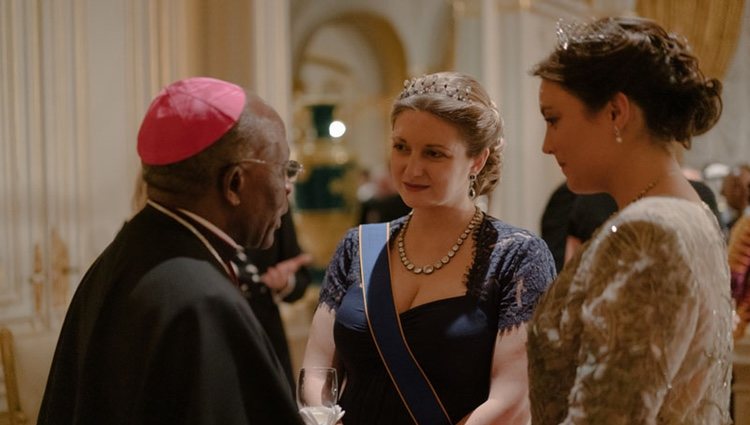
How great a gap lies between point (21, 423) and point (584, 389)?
5.81 feet

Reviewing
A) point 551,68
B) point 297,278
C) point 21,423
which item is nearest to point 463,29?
point 297,278

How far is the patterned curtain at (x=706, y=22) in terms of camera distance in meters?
7.04

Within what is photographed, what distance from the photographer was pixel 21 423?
264cm

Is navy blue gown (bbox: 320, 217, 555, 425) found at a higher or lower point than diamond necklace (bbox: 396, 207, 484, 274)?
lower

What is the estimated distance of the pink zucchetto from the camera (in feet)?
4.86

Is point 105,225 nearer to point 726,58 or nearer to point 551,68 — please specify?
point 551,68

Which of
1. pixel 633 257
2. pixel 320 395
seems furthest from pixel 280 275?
pixel 633 257

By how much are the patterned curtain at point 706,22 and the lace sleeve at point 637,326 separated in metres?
5.88

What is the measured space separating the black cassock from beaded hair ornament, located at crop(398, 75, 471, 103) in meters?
0.86

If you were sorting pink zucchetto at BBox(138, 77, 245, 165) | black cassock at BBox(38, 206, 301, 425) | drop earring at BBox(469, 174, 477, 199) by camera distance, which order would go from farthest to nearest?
drop earring at BBox(469, 174, 477, 199)
pink zucchetto at BBox(138, 77, 245, 165)
black cassock at BBox(38, 206, 301, 425)

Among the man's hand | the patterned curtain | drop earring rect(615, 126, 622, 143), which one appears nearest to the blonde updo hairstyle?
drop earring rect(615, 126, 622, 143)

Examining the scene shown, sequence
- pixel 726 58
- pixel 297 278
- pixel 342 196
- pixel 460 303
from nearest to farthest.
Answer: pixel 460 303
pixel 297 278
pixel 726 58
pixel 342 196

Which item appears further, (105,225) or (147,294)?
(105,225)

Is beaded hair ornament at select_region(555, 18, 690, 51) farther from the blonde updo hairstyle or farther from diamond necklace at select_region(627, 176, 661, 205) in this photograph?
the blonde updo hairstyle
